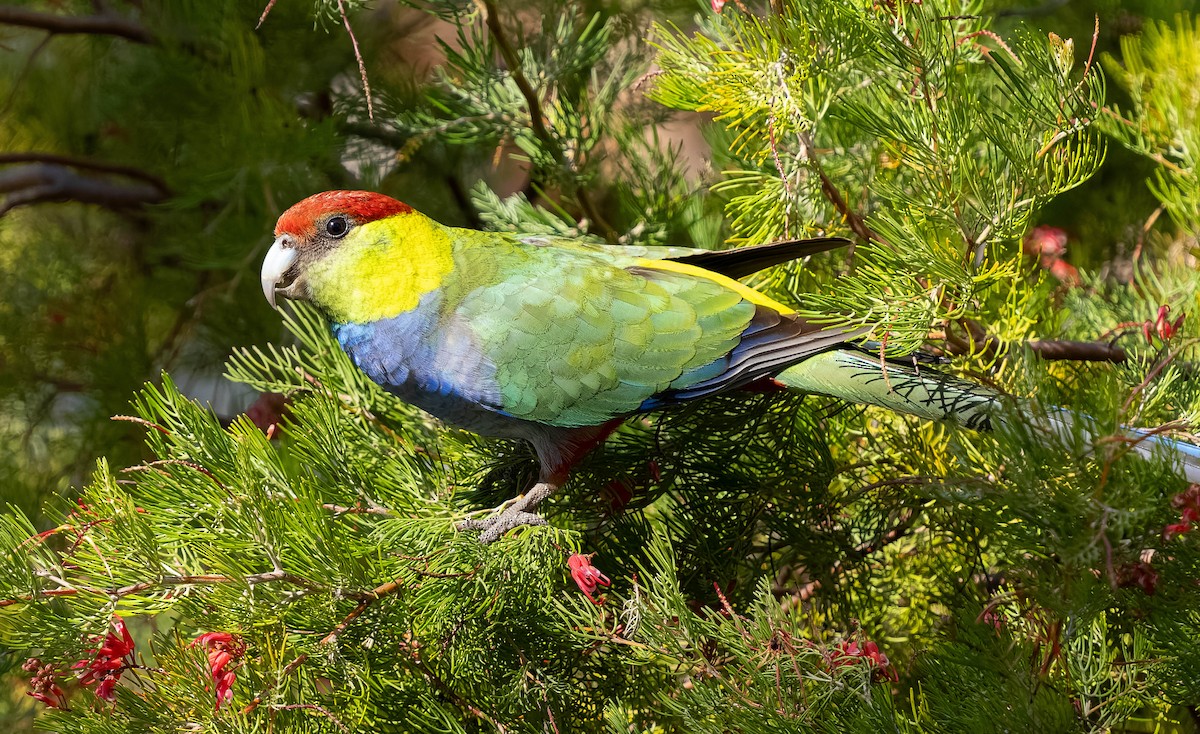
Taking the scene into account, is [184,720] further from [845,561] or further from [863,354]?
[863,354]

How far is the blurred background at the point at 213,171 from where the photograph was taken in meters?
2.03

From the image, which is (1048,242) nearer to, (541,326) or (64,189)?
(541,326)

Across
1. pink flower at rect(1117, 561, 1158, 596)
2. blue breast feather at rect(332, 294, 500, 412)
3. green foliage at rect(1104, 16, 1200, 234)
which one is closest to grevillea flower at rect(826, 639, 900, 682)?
pink flower at rect(1117, 561, 1158, 596)

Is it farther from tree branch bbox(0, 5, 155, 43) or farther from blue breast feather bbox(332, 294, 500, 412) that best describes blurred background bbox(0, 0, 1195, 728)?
blue breast feather bbox(332, 294, 500, 412)

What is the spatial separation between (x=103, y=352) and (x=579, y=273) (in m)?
1.33

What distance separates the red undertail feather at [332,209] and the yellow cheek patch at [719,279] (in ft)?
1.67

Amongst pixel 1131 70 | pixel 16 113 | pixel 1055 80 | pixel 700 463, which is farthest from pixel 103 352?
pixel 1131 70

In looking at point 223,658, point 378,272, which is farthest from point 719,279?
point 223,658

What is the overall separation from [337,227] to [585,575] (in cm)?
86

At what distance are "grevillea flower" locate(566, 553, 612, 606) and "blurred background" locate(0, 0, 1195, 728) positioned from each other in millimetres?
924

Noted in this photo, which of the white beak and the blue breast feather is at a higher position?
the white beak

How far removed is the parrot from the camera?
160 cm

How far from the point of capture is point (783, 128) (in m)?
1.45

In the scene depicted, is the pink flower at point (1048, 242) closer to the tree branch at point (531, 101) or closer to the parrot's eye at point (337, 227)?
the tree branch at point (531, 101)
